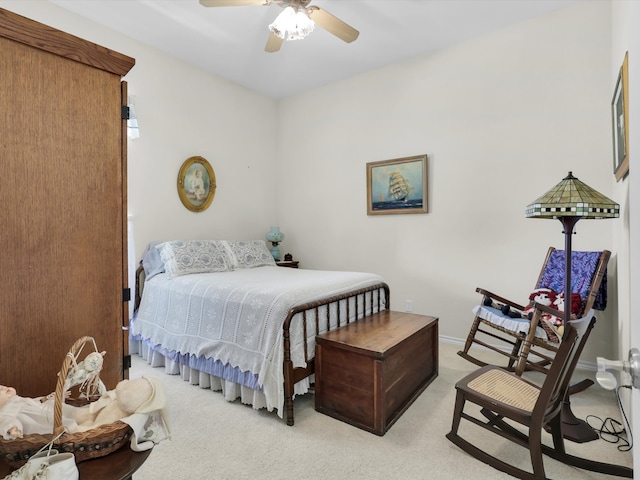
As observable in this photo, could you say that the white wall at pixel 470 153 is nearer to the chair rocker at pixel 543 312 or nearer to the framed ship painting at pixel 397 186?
the framed ship painting at pixel 397 186

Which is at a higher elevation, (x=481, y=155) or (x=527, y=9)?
(x=527, y=9)

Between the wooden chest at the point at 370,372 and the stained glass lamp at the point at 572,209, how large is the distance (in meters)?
0.88

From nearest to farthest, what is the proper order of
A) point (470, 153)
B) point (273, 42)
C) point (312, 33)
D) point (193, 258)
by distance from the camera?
1. point (273, 42)
2. point (193, 258)
3. point (312, 33)
4. point (470, 153)

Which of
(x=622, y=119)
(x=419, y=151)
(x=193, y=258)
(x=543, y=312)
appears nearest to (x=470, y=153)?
(x=419, y=151)

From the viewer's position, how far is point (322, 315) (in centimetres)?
243

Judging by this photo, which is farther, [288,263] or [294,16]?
[288,263]

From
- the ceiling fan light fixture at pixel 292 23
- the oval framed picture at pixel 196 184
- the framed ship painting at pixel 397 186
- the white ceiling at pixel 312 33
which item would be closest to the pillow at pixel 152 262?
the oval framed picture at pixel 196 184

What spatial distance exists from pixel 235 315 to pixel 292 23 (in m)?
2.11

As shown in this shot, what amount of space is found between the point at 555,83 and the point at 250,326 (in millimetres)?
3323

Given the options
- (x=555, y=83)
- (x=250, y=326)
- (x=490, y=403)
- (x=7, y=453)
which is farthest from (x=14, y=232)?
(x=555, y=83)

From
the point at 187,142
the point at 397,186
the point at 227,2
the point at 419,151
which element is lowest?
the point at 397,186

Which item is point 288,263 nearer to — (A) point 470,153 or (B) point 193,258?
(B) point 193,258

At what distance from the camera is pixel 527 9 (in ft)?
10.0

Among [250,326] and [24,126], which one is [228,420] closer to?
[250,326]
